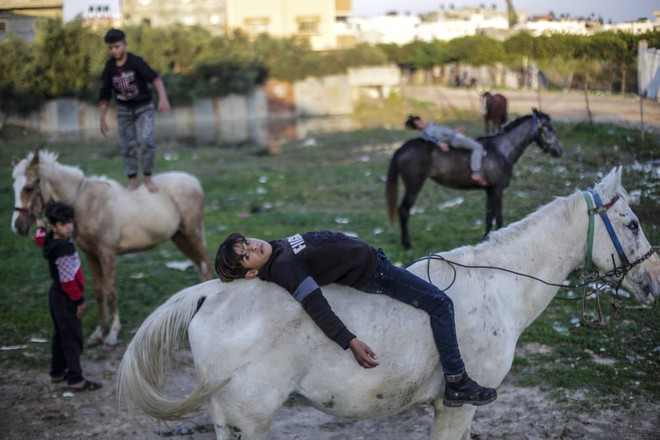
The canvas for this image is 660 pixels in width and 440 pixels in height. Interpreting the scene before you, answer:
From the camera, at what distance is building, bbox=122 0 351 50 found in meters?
41.7

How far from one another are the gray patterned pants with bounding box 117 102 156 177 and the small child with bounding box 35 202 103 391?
2.06 m

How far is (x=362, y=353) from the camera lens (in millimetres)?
3172

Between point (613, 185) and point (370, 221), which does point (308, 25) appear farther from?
point (613, 185)

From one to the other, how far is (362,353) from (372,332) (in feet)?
0.68

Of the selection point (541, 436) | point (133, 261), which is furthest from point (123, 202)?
point (541, 436)

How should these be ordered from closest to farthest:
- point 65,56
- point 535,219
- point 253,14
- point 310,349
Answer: point 310,349
point 535,219
point 65,56
point 253,14

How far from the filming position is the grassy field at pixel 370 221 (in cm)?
545

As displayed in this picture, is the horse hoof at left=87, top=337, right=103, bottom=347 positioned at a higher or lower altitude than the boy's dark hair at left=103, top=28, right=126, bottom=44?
lower

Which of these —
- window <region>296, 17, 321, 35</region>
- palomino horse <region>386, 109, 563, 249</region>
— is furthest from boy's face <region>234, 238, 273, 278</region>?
window <region>296, 17, 321, 35</region>

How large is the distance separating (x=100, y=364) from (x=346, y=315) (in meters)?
3.53

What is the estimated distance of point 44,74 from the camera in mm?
27844

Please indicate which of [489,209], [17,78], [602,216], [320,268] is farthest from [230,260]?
[17,78]

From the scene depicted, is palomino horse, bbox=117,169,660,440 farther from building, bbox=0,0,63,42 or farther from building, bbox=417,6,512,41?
building, bbox=417,6,512,41

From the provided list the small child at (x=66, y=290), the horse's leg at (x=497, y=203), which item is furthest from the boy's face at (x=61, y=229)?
the horse's leg at (x=497, y=203)
